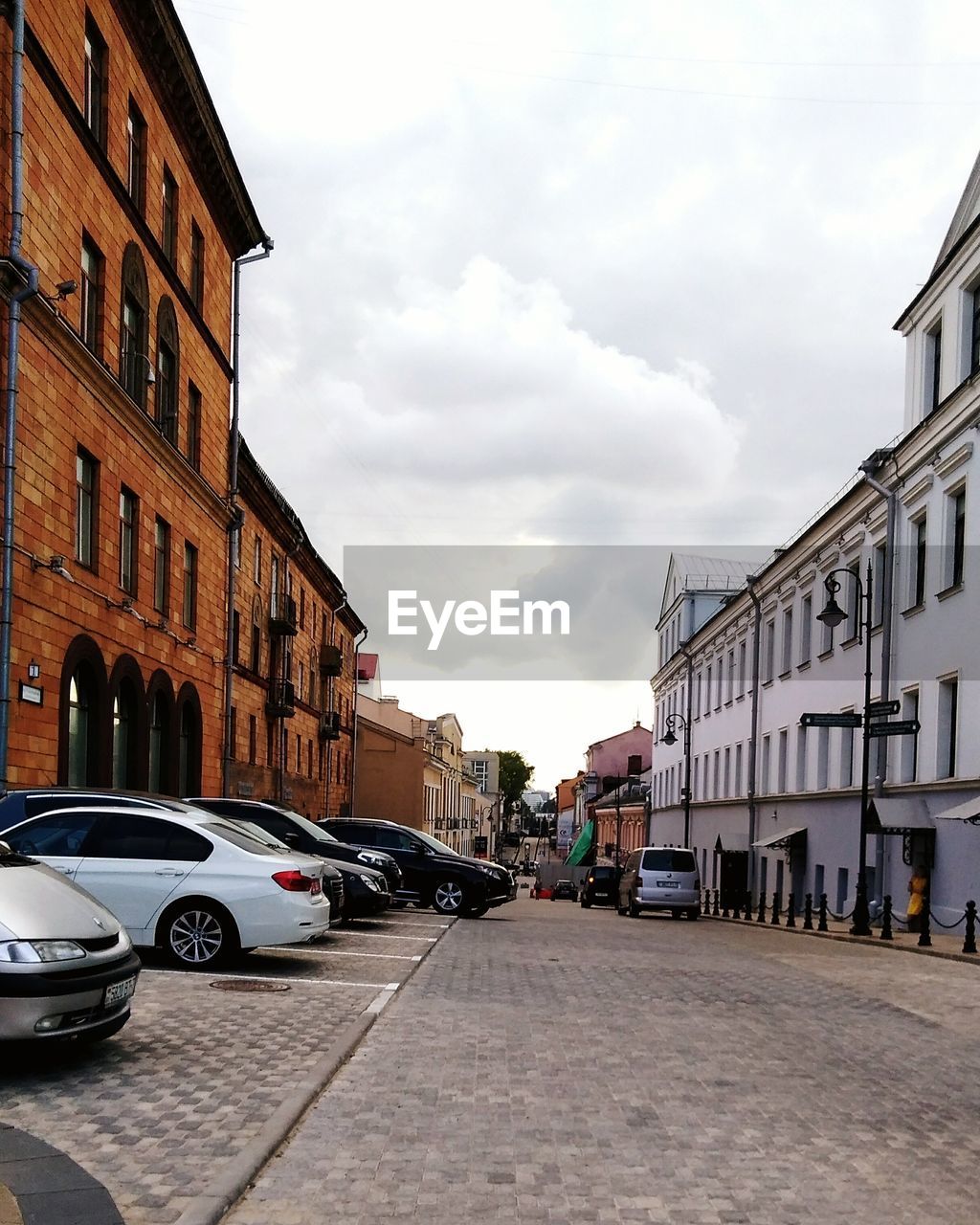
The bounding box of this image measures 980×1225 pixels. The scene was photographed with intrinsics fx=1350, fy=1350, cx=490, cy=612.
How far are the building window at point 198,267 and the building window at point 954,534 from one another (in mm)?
16663

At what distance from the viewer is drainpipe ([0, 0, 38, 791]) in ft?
59.2

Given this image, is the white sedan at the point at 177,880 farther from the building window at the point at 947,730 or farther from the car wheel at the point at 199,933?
the building window at the point at 947,730

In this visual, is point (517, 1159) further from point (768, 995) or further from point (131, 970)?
point (768, 995)

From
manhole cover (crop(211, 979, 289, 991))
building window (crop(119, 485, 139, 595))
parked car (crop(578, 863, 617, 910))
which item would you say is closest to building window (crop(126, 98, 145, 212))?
building window (crop(119, 485, 139, 595))

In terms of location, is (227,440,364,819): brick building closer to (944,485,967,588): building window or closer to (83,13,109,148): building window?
(83,13,109,148): building window

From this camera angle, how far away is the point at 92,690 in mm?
22516

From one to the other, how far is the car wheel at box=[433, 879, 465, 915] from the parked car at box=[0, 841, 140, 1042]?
1680 cm

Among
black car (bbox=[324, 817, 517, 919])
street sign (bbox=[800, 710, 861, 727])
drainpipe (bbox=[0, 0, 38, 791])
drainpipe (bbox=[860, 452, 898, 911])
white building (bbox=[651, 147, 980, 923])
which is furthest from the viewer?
drainpipe (bbox=[860, 452, 898, 911])

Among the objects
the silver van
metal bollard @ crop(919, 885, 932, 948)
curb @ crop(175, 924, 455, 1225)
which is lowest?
the silver van

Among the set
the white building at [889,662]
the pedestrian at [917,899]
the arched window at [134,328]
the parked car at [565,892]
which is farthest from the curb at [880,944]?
the parked car at [565,892]

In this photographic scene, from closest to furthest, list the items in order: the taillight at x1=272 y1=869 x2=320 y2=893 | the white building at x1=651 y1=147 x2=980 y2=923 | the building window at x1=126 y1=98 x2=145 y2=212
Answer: the taillight at x1=272 y1=869 x2=320 y2=893, the building window at x1=126 y1=98 x2=145 y2=212, the white building at x1=651 y1=147 x2=980 y2=923

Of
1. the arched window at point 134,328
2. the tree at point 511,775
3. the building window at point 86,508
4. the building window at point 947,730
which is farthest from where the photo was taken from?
the tree at point 511,775

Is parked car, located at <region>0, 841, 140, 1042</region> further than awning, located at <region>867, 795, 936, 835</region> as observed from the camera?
No

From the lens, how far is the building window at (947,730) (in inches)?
1057
